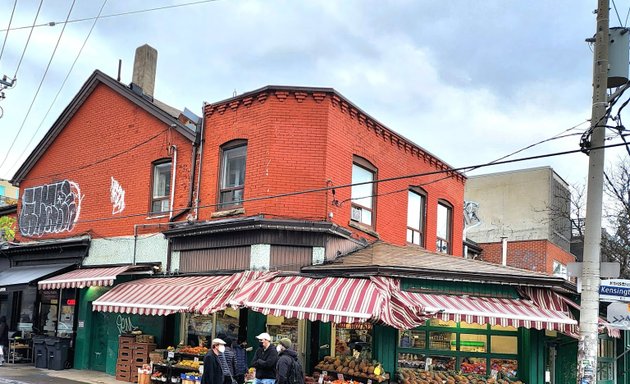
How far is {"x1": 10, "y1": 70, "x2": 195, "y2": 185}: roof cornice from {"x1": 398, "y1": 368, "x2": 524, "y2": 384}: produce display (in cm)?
842

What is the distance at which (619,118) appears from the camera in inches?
409

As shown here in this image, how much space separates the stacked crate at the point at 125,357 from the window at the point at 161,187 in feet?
12.0

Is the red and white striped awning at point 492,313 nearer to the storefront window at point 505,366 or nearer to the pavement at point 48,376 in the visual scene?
the storefront window at point 505,366

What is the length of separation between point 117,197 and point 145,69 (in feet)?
18.2

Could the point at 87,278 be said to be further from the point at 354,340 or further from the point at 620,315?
the point at 620,315

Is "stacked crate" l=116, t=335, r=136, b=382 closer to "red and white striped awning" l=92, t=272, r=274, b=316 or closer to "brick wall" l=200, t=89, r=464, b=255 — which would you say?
"red and white striped awning" l=92, t=272, r=274, b=316

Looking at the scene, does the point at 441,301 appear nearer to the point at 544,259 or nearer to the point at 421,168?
the point at 421,168

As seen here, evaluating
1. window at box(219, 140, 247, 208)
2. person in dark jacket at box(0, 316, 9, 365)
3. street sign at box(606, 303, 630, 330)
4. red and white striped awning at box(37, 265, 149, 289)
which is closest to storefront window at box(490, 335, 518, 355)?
street sign at box(606, 303, 630, 330)

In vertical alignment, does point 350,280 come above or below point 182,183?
below

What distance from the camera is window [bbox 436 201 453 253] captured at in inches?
843

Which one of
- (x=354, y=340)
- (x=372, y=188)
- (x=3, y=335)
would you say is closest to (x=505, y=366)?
(x=354, y=340)

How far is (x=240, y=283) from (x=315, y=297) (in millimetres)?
2108

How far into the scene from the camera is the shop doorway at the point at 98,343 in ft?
62.5

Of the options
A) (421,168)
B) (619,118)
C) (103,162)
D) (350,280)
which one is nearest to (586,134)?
(619,118)
